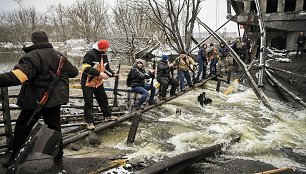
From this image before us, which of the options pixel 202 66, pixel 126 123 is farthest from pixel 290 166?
pixel 202 66

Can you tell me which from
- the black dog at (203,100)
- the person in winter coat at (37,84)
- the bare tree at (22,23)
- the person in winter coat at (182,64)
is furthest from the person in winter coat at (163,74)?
the bare tree at (22,23)

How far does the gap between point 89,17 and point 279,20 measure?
120ft

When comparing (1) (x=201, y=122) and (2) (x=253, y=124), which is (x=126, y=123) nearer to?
(1) (x=201, y=122)

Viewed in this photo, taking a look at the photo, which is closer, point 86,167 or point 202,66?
point 86,167

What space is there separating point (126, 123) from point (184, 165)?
2.73 meters

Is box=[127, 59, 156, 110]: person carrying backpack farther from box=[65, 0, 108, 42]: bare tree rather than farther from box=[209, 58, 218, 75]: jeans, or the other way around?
box=[65, 0, 108, 42]: bare tree

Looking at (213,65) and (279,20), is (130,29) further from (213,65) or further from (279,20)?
(213,65)

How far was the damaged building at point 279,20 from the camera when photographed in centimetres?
2309

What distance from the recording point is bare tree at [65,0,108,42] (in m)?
51.5

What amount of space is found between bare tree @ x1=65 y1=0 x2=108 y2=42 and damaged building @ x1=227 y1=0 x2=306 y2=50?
30590 millimetres

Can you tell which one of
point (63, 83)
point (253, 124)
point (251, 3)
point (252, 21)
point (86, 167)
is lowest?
point (253, 124)

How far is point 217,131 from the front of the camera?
8164 mm

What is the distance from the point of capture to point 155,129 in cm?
767

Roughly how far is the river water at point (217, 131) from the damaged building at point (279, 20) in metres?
11.9
